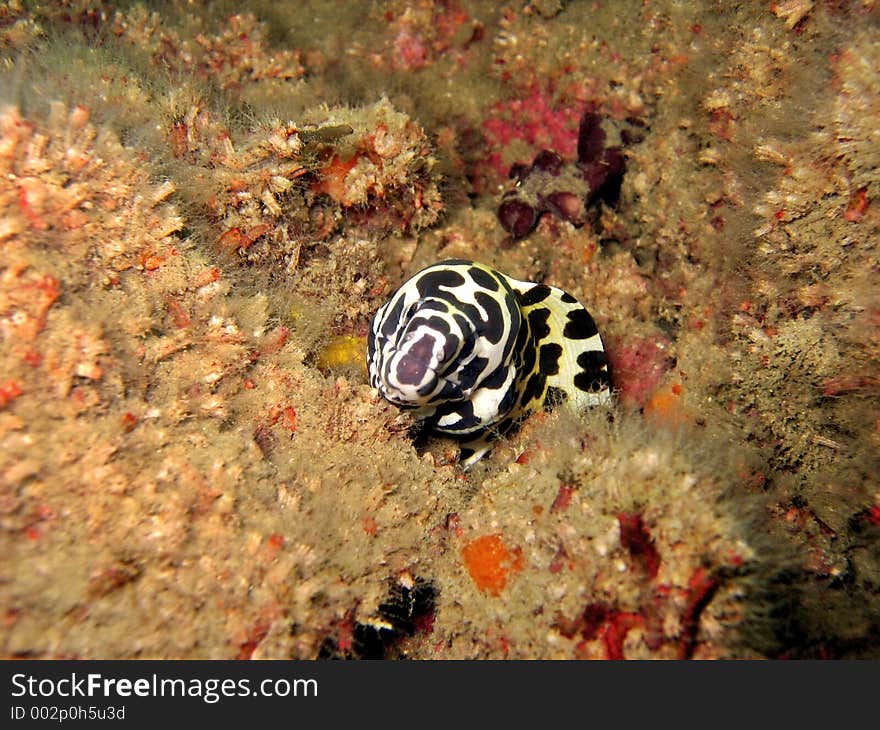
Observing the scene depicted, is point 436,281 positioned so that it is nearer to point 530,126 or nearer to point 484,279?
point 484,279

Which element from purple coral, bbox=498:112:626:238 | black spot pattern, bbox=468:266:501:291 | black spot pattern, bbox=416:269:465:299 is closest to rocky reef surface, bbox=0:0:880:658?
purple coral, bbox=498:112:626:238

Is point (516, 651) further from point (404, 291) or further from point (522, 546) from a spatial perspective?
point (404, 291)

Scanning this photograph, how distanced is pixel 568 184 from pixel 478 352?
2.51 m

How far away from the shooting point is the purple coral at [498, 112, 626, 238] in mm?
5145

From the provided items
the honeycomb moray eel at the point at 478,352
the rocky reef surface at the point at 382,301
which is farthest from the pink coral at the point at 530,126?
the honeycomb moray eel at the point at 478,352

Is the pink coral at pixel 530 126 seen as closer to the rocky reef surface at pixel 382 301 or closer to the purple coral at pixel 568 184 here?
the rocky reef surface at pixel 382 301

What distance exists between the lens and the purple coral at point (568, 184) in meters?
5.14

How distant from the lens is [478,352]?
3779mm

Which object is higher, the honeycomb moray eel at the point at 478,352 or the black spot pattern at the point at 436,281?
the black spot pattern at the point at 436,281

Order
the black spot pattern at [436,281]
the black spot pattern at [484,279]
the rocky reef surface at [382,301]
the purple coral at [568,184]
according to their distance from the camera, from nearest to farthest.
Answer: the rocky reef surface at [382,301] < the black spot pattern at [436,281] < the black spot pattern at [484,279] < the purple coral at [568,184]

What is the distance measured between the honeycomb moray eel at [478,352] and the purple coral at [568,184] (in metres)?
1.05

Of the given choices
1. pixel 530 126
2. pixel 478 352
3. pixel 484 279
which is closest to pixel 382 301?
pixel 484 279

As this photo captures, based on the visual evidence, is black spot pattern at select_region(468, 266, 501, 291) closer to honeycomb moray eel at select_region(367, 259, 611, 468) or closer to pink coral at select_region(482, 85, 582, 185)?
honeycomb moray eel at select_region(367, 259, 611, 468)

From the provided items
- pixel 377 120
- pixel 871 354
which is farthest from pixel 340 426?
pixel 871 354
